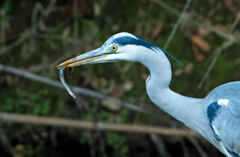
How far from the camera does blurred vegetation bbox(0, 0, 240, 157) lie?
2748mm

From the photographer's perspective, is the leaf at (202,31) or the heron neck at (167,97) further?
the leaf at (202,31)

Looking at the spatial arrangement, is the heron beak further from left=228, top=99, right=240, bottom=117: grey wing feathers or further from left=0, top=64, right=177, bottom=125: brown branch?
left=0, top=64, right=177, bottom=125: brown branch

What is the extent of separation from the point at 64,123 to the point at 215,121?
5.26 feet

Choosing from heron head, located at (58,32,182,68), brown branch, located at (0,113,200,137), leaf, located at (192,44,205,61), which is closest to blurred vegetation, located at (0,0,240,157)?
leaf, located at (192,44,205,61)

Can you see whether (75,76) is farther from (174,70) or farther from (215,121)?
(215,121)

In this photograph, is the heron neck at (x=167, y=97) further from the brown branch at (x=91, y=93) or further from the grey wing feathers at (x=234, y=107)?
the brown branch at (x=91, y=93)

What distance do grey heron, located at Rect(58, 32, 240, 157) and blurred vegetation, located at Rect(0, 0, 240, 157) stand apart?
1.38 m

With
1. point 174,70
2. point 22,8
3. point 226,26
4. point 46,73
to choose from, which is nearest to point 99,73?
point 46,73

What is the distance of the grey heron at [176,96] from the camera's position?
1.16 metres

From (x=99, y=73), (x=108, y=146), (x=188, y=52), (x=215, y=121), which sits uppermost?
(x=215, y=121)

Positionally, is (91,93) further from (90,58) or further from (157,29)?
(90,58)

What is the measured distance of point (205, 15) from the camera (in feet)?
9.29

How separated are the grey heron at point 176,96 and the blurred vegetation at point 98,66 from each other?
1.38m

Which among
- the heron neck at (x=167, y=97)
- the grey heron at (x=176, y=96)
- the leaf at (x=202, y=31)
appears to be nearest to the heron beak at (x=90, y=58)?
the grey heron at (x=176, y=96)
